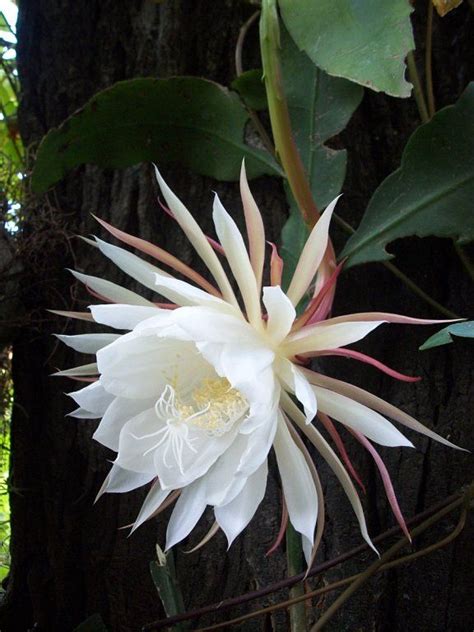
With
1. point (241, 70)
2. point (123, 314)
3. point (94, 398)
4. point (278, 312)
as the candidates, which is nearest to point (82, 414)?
point (94, 398)

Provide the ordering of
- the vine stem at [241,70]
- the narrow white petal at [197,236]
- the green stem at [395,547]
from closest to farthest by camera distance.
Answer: the narrow white petal at [197,236] < the green stem at [395,547] < the vine stem at [241,70]

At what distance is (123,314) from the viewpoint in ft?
2.03

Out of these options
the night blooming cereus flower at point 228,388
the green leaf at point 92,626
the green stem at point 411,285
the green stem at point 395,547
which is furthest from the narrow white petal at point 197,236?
the green leaf at point 92,626

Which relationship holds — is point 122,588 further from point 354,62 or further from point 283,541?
point 354,62

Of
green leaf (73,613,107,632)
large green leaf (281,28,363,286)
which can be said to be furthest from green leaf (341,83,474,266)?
green leaf (73,613,107,632)

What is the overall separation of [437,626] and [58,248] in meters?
0.78

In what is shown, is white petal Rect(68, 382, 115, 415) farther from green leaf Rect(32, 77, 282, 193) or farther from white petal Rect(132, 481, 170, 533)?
green leaf Rect(32, 77, 282, 193)

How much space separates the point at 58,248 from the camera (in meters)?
1.06

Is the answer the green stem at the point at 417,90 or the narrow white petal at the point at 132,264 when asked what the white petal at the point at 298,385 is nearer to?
the narrow white petal at the point at 132,264

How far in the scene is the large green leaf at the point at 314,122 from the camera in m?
0.81

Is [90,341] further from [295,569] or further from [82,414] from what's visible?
[295,569]

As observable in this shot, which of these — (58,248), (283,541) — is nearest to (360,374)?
(283,541)

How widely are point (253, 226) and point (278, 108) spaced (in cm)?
14

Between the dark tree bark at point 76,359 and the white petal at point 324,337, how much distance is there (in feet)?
0.94
